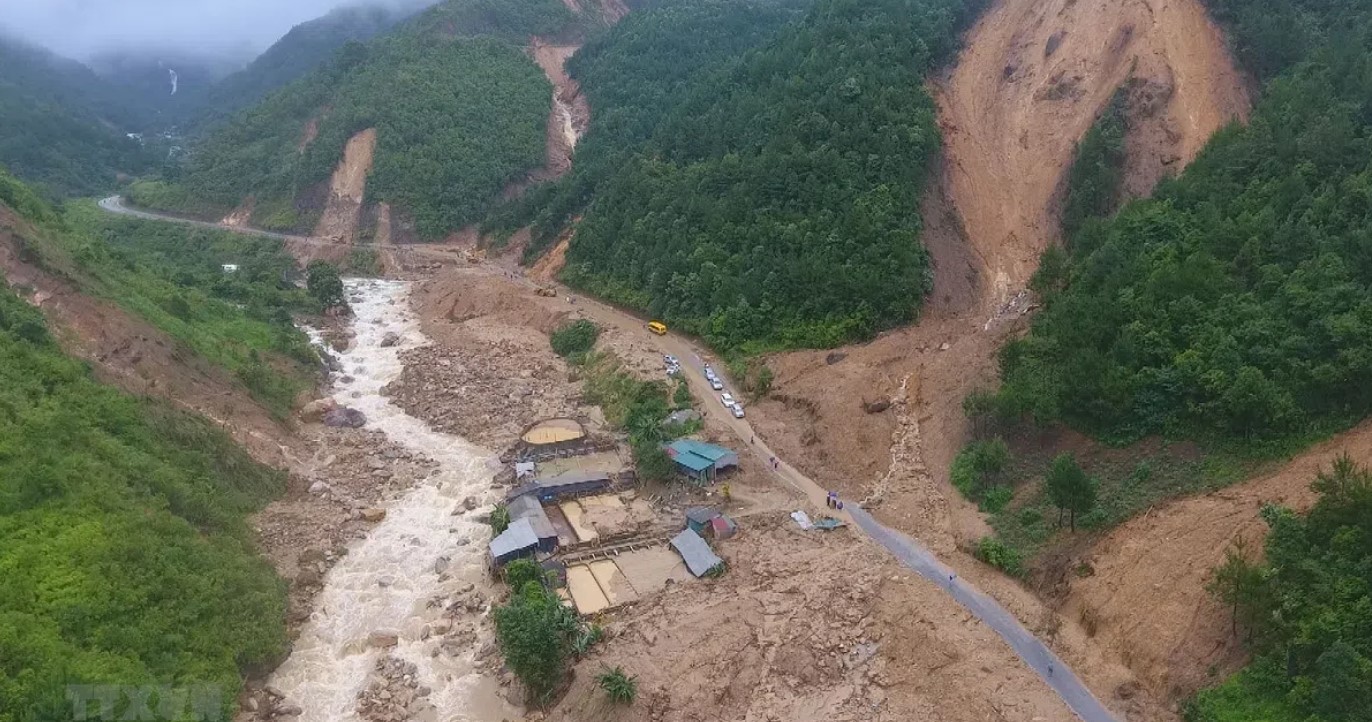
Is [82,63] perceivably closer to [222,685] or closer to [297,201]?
[297,201]

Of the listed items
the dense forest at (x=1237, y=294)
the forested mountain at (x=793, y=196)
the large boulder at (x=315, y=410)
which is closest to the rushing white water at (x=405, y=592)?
the large boulder at (x=315, y=410)

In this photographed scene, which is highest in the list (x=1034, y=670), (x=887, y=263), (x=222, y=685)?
(x=887, y=263)

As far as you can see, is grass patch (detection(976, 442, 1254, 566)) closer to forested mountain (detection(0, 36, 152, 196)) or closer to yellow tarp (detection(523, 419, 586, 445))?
yellow tarp (detection(523, 419, 586, 445))

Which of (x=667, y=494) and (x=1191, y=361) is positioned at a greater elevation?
(x=1191, y=361)

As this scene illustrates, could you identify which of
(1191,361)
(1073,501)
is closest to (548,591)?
(1073,501)

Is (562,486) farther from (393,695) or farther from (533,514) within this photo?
(393,695)

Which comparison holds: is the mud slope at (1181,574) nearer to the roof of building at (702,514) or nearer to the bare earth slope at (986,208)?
the bare earth slope at (986,208)

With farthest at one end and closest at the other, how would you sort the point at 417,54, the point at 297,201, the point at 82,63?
the point at 82,63 < the point at 417,54 < the point at 297,201
